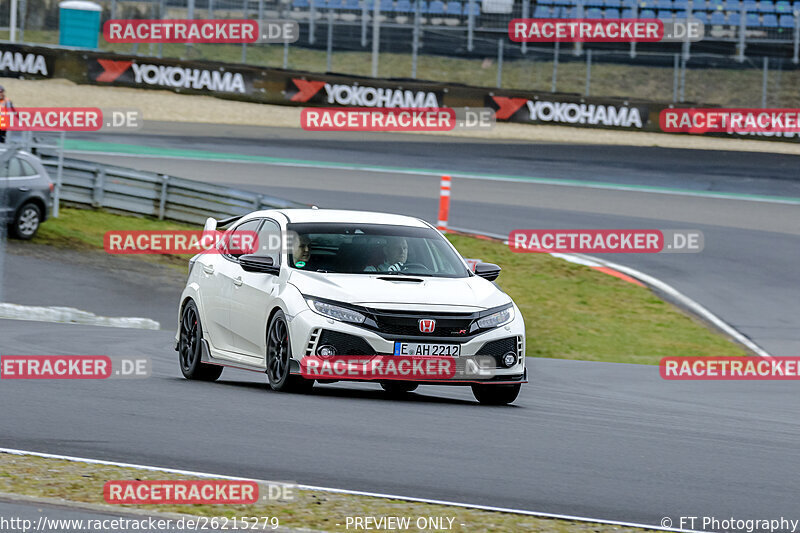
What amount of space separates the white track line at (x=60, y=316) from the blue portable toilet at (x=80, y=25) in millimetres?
27373

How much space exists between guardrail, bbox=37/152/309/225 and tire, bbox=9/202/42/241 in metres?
3.55

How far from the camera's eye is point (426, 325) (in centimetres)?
988

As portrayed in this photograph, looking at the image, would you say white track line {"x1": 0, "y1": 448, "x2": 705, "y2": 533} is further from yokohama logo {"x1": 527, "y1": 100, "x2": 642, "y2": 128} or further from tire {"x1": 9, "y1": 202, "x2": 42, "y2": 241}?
yokohama logo {"x1": 527, "y1": 100, "x2": 642, "y2": 128}

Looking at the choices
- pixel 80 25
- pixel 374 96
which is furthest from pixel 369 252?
pixel 80 25

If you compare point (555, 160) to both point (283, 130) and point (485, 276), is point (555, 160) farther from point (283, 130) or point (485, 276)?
point (485, 276)

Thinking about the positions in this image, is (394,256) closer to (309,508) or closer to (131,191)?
(309,508)

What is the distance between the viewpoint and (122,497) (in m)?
6.65

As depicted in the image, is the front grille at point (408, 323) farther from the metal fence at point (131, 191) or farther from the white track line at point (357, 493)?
the metal fence at point (131, 191)

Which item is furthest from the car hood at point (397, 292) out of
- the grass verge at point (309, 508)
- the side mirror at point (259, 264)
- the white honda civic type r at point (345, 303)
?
the grass verge at point (309, 508)

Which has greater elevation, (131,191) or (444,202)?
(444,202)

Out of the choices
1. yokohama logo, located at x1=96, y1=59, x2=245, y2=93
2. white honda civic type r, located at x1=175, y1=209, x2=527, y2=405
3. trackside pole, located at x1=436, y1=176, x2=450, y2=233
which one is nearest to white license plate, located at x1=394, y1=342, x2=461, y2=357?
white honda civic type r, located at x1=175, y1=209, x2=527, y2=405

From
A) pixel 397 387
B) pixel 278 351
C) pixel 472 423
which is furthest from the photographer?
pixel 397 387

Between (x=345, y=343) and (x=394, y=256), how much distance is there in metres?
1.20

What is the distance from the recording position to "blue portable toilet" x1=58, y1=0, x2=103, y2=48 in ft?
141
